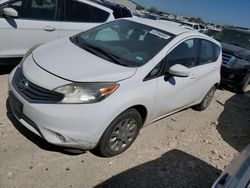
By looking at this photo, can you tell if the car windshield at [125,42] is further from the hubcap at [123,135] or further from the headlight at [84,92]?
the hubcap at [123,135]

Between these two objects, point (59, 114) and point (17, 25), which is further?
point (17, 25)

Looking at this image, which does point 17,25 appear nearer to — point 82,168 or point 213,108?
point 82,168

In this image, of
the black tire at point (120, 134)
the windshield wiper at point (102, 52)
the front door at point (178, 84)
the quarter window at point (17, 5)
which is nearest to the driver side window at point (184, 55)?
the front door at point (178, 84)

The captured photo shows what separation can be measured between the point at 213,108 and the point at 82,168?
4318 millimetres

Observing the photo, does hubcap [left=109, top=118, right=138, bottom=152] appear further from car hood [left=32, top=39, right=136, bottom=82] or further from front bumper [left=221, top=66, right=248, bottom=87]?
front bumper [left=221, top=66, right=248, bottom=87]

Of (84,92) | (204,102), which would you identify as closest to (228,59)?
(204,102)

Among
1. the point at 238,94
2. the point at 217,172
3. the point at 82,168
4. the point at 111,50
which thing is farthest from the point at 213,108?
the point at 82,168

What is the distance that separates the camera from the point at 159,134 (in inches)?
212

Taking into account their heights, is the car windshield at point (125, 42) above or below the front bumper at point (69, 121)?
above

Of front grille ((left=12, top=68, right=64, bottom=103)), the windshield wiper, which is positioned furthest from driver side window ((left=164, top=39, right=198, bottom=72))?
front grille ((left=12, top=68, right=64, bottom=103))

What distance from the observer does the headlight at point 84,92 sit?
377cm

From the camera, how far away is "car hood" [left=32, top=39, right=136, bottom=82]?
3.96m

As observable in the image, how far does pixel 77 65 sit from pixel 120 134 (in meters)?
1.04

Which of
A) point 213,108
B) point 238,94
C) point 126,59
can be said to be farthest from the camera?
point 238,94
